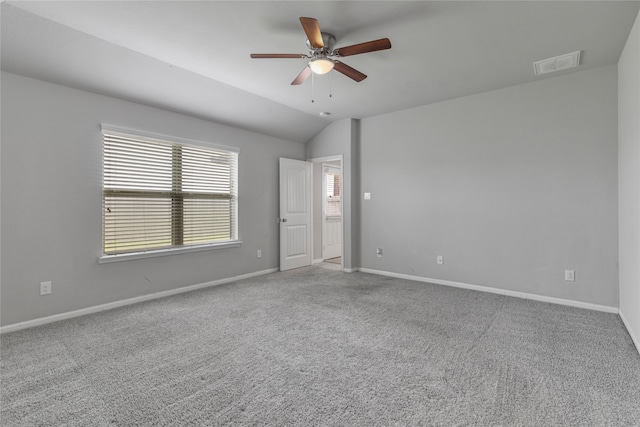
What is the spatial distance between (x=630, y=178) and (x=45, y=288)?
557cm

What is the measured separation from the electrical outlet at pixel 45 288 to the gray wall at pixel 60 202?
0.12 ft

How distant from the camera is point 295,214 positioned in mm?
5734

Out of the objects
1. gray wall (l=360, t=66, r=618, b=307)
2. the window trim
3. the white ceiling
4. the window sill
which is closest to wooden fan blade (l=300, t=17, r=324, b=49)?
the white ceiling

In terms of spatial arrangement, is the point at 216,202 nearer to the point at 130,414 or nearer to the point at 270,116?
the point at 270,116

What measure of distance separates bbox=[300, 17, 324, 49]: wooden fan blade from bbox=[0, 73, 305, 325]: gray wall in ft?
8.45

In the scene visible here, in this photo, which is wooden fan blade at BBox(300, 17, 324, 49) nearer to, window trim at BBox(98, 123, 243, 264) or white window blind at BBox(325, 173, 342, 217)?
window trim at BBox(98, 123, 243, 264)

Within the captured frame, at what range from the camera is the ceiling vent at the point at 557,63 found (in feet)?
10.1

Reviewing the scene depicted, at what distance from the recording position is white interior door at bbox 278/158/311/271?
552cm

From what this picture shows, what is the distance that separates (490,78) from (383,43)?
205cm

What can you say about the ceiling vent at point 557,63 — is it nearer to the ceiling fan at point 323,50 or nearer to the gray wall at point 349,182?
the ceiling fan at point 323,50

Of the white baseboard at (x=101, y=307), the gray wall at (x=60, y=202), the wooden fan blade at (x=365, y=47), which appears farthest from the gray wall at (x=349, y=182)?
the wooden fan blade at (x=365, y=47)

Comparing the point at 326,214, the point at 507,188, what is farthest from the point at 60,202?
the point at 507,188

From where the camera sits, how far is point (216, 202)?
4.71 m

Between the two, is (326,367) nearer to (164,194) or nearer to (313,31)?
(313,31)
